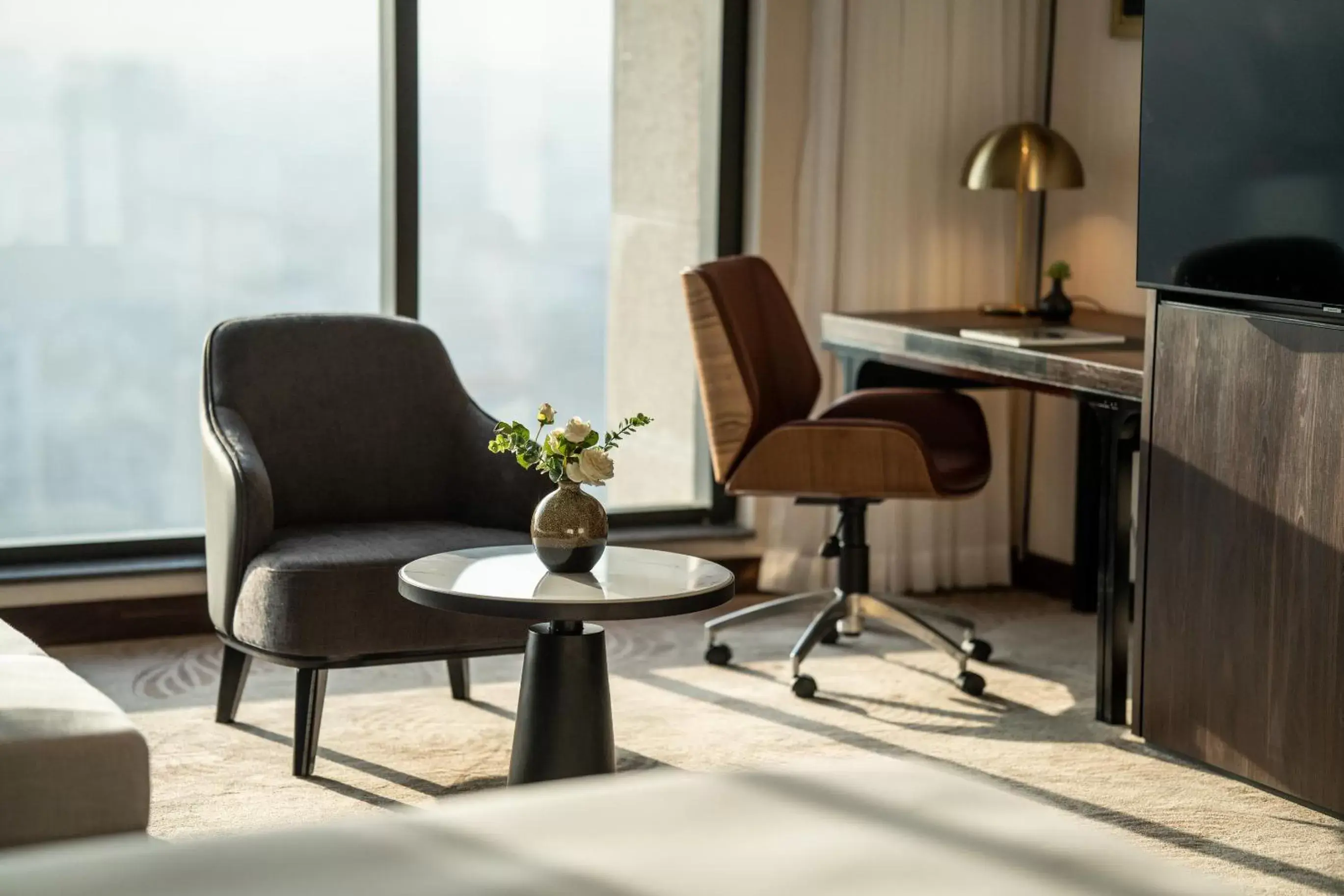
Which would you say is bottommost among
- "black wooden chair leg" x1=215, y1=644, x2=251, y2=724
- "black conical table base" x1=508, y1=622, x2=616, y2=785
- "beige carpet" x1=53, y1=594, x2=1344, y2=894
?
"beige carpet" x1=53, y1=594, x2=1344, y2=894

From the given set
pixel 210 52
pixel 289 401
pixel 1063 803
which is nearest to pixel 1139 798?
pixel 1063 803

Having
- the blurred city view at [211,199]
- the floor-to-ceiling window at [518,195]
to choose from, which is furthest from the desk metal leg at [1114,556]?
the blurred city view at [211,199]

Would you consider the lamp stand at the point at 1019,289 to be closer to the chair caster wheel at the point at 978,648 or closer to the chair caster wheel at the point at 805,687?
the chair caster wheel at the point at 978,648

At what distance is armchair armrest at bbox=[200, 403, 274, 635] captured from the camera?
141 inches

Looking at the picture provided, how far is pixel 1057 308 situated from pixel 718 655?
136 cm

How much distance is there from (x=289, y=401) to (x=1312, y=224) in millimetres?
2186

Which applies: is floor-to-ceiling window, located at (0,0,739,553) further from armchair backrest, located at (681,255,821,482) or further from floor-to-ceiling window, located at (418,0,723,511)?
armchair backrest, located at (681,255,821,482)

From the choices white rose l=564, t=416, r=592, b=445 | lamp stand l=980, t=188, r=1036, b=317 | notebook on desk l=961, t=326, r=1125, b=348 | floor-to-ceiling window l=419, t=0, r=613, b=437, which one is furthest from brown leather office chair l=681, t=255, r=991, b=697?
white rose l=564, t=416, r=592, b=445

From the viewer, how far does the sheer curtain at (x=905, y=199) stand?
5270 millimetres

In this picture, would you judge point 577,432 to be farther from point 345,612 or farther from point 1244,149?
point 1244,149

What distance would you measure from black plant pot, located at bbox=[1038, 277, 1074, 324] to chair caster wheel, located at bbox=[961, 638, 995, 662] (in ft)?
3.04

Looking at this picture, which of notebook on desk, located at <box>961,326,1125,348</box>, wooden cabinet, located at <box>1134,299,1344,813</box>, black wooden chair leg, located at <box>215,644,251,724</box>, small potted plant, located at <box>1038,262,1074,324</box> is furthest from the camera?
small potted plant, located at <box>1038,262,1074,324</box>

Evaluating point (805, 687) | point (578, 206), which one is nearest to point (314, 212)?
point (578, 206)

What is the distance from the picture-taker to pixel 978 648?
4.59 m
